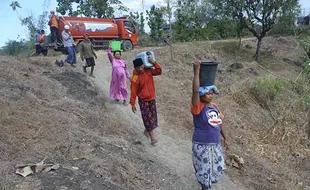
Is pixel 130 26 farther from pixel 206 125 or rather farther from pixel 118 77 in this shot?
pixel 206 125

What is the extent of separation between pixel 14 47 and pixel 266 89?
16.1 metres

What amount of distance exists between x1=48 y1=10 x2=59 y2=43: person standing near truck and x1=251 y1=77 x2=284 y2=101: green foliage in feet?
29.9

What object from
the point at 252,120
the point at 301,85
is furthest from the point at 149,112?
the point at 301,85

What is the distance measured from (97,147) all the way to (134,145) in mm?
873

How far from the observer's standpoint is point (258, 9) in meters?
18.0

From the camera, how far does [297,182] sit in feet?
20.1

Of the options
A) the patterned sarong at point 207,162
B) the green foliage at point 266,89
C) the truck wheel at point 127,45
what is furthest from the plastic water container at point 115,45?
the truck wheel at point 127,45

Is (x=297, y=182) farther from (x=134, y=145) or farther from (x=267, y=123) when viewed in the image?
(x=267, y=123)

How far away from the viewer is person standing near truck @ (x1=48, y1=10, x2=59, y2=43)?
49.2ft

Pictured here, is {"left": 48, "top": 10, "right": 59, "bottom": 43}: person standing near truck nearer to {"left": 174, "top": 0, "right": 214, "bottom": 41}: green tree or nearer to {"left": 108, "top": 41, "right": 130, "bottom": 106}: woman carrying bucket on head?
{"left": 108, "top": 41, "right": 130, "bottom": 106}: woman carrying bucket on head

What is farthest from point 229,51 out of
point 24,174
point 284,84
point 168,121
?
point 24,174

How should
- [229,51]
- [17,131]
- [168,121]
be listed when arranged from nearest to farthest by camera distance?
[17,131]
[168,121]
[229,51]

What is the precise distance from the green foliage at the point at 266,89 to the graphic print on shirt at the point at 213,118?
294 inches

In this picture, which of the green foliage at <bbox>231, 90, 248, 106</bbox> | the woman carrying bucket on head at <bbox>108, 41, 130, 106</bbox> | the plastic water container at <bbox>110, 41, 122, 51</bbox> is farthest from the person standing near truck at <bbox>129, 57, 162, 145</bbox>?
the green foliage at <bbox>231, 90, 248, 106</bbox>
